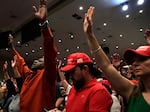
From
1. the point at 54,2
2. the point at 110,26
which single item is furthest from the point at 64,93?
the point at 110,26

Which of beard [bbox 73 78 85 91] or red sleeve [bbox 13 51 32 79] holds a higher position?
red sleeve [bbox 13 51 32 79]

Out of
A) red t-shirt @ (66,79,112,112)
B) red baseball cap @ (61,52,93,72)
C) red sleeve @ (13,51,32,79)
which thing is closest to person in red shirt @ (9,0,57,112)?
red baseball cap @ (61,52,93,72)

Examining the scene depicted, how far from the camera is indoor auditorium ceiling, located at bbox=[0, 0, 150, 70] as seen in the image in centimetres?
996

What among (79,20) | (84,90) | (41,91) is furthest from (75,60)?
(79,20)

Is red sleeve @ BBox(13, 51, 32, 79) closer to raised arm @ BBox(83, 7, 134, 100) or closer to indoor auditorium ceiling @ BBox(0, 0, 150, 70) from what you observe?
raised arm @ BBox(83, 7, 134, 100)

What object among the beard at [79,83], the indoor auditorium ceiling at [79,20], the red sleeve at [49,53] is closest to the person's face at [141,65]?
the beard at [79,83]

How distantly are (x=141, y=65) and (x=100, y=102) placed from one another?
53cm

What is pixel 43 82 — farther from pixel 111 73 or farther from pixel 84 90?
pixel 111 73

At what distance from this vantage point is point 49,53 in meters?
2.49

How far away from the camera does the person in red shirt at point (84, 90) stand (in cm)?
227

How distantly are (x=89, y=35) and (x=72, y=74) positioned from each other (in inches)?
21.9

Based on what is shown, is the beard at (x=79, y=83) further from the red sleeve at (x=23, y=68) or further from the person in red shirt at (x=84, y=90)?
the red sleeve at (x=23, y=68)

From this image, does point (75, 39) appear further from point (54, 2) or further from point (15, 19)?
point (54, 2)

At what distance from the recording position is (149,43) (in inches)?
92.3
